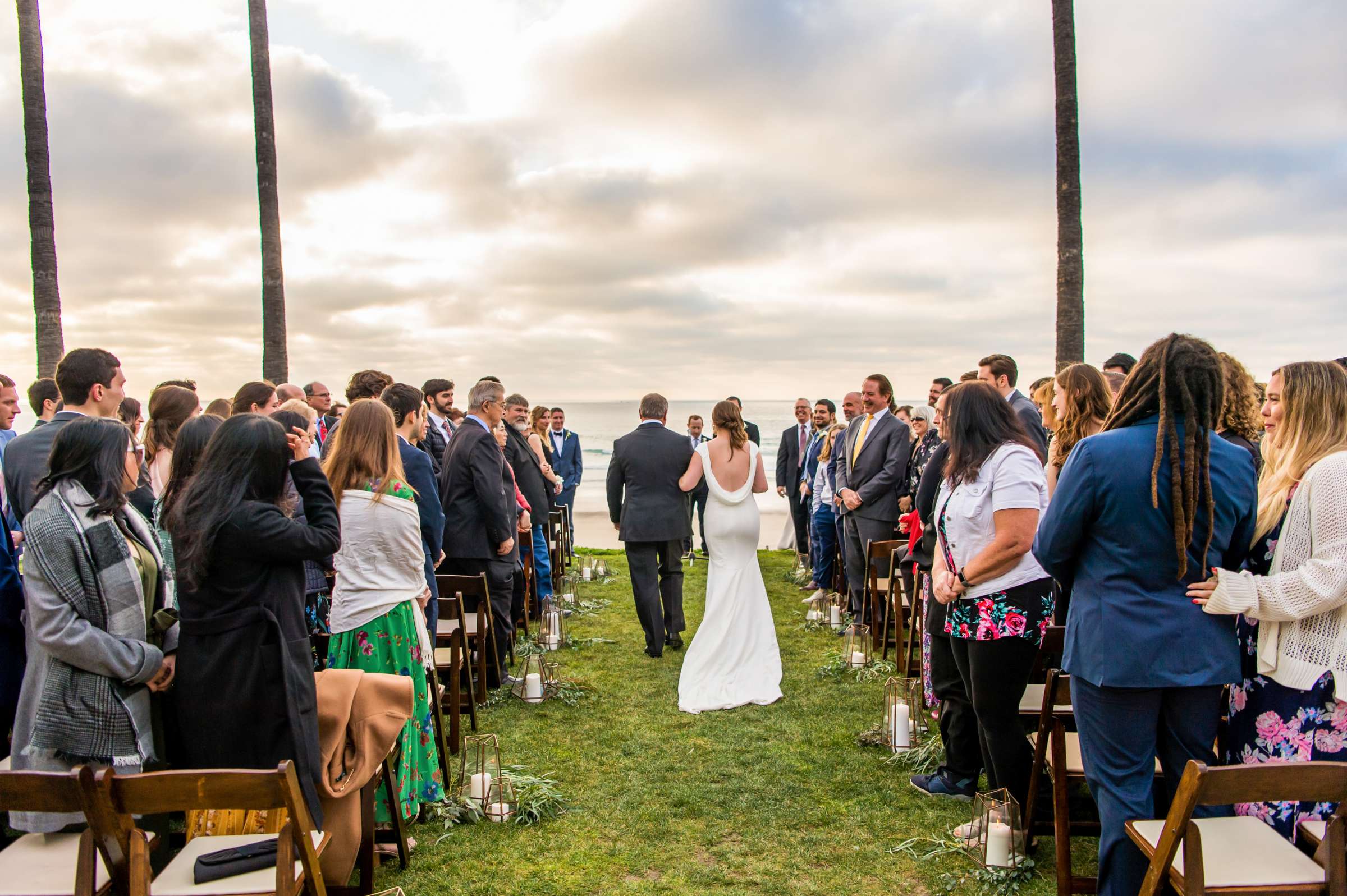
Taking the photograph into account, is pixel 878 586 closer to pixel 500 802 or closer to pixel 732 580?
pixel 732 580

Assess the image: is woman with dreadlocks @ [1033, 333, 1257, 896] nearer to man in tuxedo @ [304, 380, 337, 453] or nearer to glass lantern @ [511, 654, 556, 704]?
glass lantern @ [511, 654, 556, 704]

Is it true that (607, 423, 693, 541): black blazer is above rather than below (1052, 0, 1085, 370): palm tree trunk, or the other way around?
below

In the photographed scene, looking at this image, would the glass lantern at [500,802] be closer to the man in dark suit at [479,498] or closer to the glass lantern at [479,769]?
the glass lantern at [479,769]

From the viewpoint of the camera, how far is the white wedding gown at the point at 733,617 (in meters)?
6.53

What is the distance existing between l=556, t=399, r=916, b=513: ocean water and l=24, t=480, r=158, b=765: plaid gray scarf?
527 centimetres

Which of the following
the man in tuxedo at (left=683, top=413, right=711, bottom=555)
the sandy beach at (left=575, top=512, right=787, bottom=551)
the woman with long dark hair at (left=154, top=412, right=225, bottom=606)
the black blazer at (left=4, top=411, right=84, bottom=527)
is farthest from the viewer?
the sandy beach at (left=575, top=512, right=787, bottom=551)

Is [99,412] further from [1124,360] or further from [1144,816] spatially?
[1124,360]

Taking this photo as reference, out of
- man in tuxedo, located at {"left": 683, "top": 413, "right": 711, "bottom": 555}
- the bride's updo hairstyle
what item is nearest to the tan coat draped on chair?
the bride's updo hairstyle

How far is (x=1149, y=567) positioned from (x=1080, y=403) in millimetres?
1806

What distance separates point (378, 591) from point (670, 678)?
341 centimetres

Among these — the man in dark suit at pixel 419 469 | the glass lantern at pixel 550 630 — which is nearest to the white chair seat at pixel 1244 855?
the man in dark suit at pixel 419 469

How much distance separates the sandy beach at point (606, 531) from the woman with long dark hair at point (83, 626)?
13.5m

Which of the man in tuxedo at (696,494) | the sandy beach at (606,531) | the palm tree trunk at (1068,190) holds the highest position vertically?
the palm tree trunk at (1068,190)

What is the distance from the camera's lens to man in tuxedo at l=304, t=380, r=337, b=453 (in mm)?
7922
